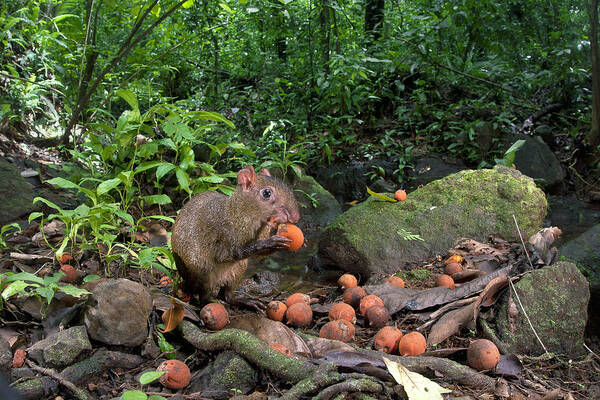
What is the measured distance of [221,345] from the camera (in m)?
2.51

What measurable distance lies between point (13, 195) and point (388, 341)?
409 centimetres

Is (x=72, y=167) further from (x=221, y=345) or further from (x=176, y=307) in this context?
(x=221, y=345)

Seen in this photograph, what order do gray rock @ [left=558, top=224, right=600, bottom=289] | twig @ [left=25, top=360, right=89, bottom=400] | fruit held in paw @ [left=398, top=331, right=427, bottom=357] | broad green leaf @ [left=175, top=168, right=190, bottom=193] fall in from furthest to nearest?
broad green leaf @ [left=175, top=168, right=190, bottom=193], gray rock @ [left=558, top=224, right=600, bottom=289], fruit held in paw @ [left=398, top=331, right=427, bottom=357], twig @ [left=25, top=360, right=89, bottom=400]

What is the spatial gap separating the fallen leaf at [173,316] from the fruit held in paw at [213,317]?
0.47 feet

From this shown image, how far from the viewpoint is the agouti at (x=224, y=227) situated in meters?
3.13

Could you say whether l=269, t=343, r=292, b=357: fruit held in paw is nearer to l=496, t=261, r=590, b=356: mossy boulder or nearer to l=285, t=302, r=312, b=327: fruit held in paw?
l=285, t=302, r=312, b=327: fruit held in paw

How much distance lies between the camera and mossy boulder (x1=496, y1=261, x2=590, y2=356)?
8.96ft

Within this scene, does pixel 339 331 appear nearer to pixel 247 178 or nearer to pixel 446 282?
pixel 446 282

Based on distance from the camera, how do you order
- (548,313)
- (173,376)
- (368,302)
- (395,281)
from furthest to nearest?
(395,281) → (368,302) → (548,313) → (173,376)

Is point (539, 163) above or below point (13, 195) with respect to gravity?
above

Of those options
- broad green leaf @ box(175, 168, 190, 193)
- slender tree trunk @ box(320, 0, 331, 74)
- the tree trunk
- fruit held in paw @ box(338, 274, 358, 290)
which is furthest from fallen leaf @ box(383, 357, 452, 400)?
the tree trunk

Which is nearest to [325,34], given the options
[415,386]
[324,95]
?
[324,95]

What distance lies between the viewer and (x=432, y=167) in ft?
24.8

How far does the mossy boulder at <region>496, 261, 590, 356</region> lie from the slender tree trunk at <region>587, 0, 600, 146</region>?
4902mm
